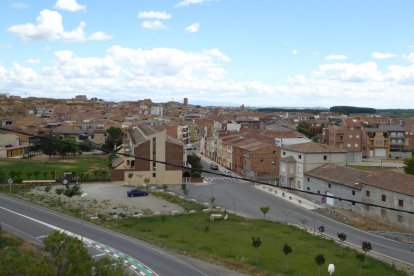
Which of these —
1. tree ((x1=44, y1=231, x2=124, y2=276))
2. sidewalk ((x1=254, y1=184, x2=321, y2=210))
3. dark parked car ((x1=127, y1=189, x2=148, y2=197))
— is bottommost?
sidewalk ((x1=254, y1=184, x2=321, y2=210))

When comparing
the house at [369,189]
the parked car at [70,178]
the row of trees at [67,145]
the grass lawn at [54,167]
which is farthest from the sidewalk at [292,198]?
the row of trees at [67,145]

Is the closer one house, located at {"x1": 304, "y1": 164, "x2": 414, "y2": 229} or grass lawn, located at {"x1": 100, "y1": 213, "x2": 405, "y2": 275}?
grass lawn, located at {"x1": 100, "y1": 213, "x2": 405, "y2": 275}

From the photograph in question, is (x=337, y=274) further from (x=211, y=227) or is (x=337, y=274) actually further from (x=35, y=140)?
(x=35, y=140)

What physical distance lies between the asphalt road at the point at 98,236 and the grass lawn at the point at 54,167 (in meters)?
11.3

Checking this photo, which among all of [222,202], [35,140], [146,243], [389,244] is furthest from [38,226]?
[35,140]

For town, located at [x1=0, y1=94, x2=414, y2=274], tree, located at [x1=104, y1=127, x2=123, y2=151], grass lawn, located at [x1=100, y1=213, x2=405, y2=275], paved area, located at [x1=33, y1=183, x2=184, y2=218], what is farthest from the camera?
tree, located at [x1=104, y1=127, x2=123, y2=151]

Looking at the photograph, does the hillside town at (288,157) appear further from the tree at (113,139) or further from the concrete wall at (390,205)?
the tree at (113,139)

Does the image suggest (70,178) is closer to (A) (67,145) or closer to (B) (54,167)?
(B) (54,167)

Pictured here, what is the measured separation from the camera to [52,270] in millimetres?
10250

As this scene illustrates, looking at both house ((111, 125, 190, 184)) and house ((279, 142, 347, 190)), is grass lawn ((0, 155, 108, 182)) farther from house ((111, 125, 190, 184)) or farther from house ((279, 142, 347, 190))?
house ((279, 142, 347, 190))

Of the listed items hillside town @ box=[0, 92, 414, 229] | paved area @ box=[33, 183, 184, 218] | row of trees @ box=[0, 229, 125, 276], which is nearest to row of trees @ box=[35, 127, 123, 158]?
hillside town @ box=[0, 92, 414, 229]

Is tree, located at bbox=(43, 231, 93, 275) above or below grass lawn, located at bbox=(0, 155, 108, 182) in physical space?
above

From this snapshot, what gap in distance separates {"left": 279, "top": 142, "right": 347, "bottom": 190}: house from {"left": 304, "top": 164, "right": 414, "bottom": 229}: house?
1.14 metres

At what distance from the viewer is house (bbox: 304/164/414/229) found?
98.3ft
